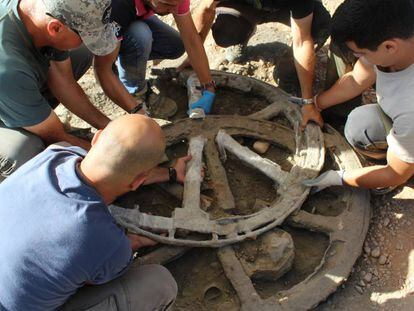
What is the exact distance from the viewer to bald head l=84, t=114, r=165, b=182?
227cm

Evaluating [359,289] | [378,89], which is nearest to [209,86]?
[378,89]

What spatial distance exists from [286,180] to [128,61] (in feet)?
5.31

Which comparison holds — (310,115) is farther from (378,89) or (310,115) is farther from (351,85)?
(378,89)

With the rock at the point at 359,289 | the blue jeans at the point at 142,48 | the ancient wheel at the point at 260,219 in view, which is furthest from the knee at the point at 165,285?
the blue jeans at the point at 142,48

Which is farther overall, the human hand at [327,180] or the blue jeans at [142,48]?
the blue jeans at [142,48]

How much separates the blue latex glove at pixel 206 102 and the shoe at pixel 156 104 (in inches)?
11.5

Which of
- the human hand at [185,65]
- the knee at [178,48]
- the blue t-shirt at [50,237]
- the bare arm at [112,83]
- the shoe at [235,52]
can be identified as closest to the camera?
the blue t-shirt at [50,237]

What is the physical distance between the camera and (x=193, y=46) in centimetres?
368

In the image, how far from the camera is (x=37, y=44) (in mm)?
2918

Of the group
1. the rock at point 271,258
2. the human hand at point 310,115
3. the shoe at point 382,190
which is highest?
the human hand at point 310,115

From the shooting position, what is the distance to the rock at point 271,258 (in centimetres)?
283

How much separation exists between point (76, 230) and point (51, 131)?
3.83 feet

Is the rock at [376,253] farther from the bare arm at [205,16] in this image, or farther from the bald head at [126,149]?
the bare arm at [205,16]

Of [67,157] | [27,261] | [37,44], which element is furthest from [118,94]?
[27,261]
